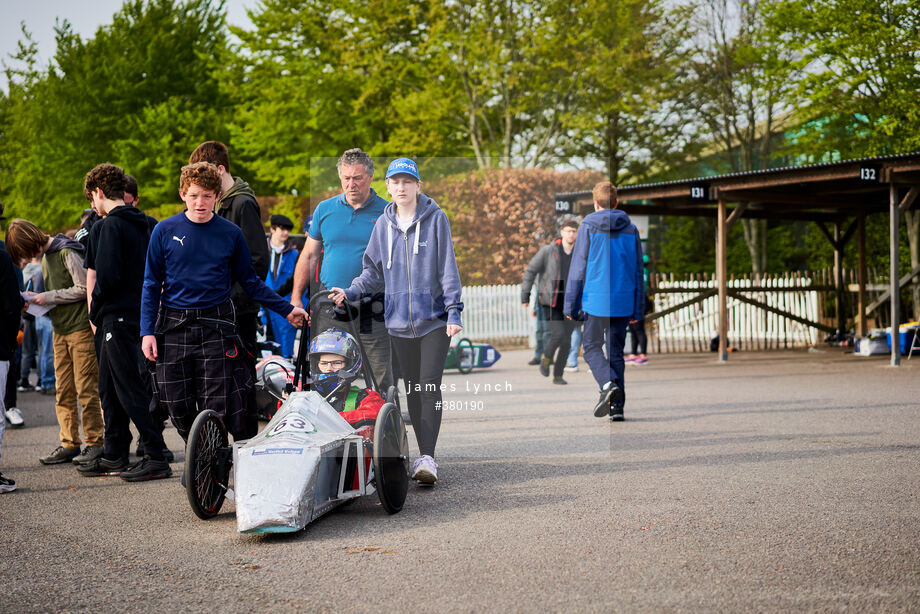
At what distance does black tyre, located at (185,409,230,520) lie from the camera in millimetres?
4863

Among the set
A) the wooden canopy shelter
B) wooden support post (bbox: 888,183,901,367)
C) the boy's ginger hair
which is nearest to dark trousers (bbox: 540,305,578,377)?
the wooden canopy shelter

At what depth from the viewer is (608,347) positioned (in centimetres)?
881

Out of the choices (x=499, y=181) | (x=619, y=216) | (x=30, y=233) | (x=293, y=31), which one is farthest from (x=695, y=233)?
(x=30, y=233)

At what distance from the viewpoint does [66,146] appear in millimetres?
37000

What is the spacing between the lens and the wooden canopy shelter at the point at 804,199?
15.2 m

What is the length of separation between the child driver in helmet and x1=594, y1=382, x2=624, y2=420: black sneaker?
3461 millimetres

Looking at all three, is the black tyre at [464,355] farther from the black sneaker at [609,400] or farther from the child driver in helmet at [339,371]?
the child driver in helmet at [339,371]

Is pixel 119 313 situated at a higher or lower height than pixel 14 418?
higher

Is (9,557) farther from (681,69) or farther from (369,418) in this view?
(681,69)

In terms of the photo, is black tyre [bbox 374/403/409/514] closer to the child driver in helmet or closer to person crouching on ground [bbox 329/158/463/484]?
the child driver in helmet

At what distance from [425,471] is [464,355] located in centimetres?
891

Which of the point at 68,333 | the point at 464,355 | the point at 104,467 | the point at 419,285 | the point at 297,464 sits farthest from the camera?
the point at 464,355

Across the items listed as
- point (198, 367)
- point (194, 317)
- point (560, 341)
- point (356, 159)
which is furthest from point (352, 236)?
point (560, 341)

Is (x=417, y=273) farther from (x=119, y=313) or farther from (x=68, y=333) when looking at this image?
(x=68, y=333)
